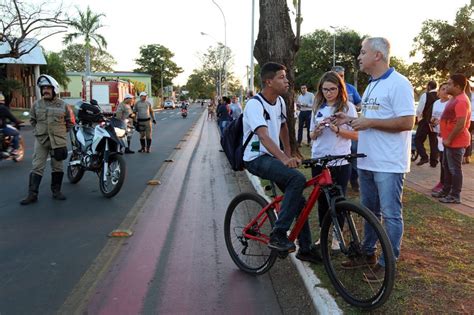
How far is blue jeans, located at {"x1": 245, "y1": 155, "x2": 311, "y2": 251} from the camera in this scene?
354 cm

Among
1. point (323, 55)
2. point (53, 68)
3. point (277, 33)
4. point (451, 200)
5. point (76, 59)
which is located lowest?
point (451, 200)

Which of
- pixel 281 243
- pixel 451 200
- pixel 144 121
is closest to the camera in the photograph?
pixel 281 243

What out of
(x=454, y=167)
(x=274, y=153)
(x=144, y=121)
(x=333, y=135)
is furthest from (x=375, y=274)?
(x=144, y=121)

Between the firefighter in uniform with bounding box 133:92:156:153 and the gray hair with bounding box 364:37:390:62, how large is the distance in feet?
34.8

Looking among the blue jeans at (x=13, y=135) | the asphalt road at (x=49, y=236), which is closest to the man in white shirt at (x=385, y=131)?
the asphalt road at (x=49, y=236)

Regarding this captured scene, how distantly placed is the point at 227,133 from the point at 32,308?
2117 mm

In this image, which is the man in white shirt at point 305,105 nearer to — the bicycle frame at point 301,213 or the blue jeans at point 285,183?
the bicycle frame at point 301,213

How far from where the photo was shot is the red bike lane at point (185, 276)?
3.53 m

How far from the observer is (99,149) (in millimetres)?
7676

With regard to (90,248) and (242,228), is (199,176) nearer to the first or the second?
(90,248)

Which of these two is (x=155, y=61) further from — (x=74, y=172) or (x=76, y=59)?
(x=74, y=172)

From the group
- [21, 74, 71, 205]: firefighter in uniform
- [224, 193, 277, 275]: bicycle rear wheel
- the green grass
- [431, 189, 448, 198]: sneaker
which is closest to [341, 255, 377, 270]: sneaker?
the green grass

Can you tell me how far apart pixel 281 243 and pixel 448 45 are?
2851 centimetres

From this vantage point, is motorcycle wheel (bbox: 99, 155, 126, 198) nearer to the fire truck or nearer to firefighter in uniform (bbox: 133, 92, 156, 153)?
firefighter in uniform (bbox: 133, 92, 156, 153)
